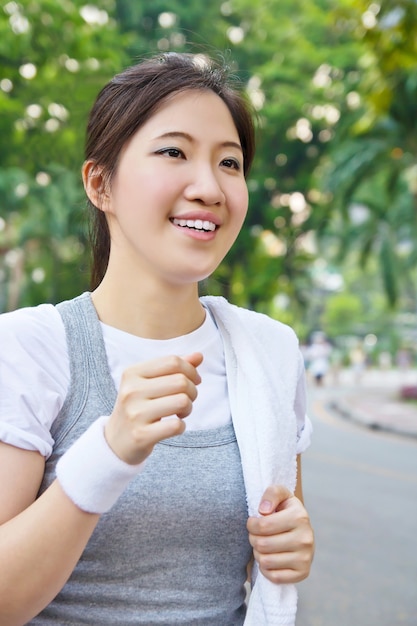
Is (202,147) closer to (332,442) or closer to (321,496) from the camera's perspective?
(321,496)

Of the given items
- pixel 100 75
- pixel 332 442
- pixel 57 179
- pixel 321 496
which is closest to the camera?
pixel 321 496

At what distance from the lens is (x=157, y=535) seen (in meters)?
1.33

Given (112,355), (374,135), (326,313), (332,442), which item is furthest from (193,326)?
(326,313)

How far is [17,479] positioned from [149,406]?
0.83ft

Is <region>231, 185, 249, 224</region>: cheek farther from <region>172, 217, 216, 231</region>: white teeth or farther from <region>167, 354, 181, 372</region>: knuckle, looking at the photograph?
<region>167, 354, 181, 372</region>: knuckle

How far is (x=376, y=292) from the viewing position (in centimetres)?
5881

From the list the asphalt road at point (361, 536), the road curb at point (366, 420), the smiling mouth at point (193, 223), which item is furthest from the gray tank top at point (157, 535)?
the road curb at point (366, 420)

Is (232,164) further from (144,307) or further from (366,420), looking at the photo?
(366,420)

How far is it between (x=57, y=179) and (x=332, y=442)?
644 centimetres

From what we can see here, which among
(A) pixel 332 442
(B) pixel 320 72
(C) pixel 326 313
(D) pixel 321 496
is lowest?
(C) pixel 326 313

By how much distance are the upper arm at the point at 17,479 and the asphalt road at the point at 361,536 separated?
3.19 meters

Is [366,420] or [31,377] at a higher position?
[31,377]

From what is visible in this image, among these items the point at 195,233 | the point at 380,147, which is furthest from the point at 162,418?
the point at 380,147

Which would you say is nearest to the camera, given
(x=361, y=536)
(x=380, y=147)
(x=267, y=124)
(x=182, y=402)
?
(x=182, y=402)
